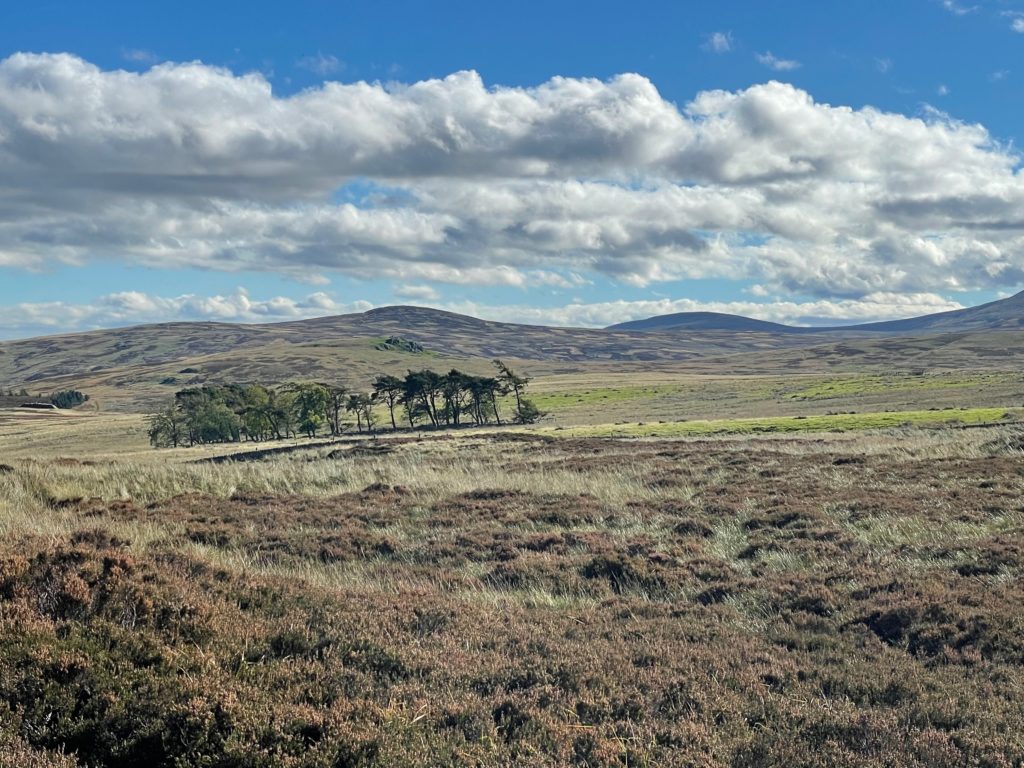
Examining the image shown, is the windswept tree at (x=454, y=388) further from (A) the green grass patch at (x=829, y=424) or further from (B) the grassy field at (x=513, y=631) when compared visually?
(B) the grassy field at (x=513, y=631)

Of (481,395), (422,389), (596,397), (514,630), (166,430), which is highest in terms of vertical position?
(422,389)

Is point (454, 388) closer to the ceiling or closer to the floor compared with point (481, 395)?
closer to the ceiling

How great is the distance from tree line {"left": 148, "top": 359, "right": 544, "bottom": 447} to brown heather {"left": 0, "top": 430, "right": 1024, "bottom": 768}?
81543 millimetres

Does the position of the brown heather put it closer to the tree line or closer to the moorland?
the moorland

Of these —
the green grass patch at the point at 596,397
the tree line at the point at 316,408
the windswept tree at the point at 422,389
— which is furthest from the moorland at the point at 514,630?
the green grass patch at the point at 596,397

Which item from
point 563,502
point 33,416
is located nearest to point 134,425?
point 33,416

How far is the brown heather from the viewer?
5.27 metres

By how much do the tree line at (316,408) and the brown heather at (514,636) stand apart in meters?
81.5

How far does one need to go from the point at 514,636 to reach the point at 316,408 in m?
97.5

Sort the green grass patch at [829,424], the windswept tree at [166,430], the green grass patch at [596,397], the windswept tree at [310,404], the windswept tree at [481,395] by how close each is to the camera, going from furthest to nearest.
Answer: the green grass patch at [596,397]
the windswept tree at [310,404]
the windswept tree at [166,430]
the windswept tree at [481,395]
the green grass patch at [829,424]

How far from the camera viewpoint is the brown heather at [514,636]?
5.27 m

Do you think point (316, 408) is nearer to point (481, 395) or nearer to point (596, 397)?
point (481, 395)

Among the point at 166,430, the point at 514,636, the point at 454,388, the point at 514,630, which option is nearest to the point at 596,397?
the point at 454,388

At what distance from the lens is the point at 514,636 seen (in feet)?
24.7
